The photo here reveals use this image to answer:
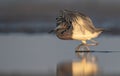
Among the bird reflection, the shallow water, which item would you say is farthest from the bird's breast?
the bird reflection

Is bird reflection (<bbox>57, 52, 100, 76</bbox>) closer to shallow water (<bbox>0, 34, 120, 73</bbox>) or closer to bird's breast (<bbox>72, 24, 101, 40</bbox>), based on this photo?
shallow water (<bbox>0, 34, 120, 73</bbox>)

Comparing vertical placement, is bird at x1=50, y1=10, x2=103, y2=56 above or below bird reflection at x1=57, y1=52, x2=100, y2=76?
above

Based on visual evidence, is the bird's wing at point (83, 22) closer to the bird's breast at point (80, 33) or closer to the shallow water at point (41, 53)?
the bird's breast at point (80, 33)

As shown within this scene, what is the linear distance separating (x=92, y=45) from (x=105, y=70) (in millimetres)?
1769

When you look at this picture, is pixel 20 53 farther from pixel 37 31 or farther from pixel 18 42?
pixel 37 31

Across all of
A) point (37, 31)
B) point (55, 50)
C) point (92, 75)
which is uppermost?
point (37, 31)

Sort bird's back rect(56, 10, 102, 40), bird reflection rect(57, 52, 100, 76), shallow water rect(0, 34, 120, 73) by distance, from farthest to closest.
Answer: bird's back rect(56, 10, 102, 40) → shallow water rect(0, 34, 120, 73) → bird reflection rect(57, 52, 100, 76)

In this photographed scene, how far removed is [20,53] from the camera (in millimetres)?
9242

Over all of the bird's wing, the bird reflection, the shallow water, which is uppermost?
the bird's wing

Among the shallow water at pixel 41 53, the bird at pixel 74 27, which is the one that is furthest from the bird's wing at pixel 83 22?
the shallow water at pixel 41 53

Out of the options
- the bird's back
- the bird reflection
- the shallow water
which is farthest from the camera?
the bird's back

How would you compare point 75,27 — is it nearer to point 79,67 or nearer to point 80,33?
point 80,33

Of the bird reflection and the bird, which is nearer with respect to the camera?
the bird reflection

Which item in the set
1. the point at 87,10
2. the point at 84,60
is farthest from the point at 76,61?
the point at 87,10
